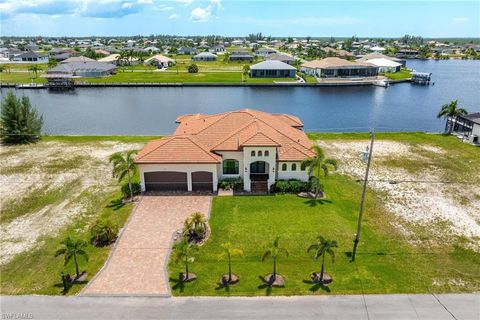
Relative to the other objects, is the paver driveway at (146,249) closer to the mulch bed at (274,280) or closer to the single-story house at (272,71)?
the mulch bed at (274,280)

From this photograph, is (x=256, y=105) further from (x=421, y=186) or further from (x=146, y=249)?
(x=146, y=249)

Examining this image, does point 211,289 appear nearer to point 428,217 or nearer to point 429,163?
point 428,217

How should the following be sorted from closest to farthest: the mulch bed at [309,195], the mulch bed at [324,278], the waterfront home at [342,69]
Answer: the mulch bed at [324,278], the mulch bed at [309,195], the waterfront home at [342,69]

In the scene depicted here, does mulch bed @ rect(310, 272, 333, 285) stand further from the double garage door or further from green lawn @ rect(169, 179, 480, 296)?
the double garage door

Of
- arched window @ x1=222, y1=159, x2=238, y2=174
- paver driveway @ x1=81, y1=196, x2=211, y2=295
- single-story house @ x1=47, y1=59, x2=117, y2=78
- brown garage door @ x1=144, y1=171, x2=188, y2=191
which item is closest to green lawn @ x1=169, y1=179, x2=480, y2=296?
paver driveway @ x1=81, y1=196, x2=211, y2=295

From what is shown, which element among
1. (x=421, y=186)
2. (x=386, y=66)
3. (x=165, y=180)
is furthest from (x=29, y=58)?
(x=421, y=186)

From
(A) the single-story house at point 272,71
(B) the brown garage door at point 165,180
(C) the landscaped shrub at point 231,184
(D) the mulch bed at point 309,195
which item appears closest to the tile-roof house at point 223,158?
(B) the brown garage door at point 165,180
